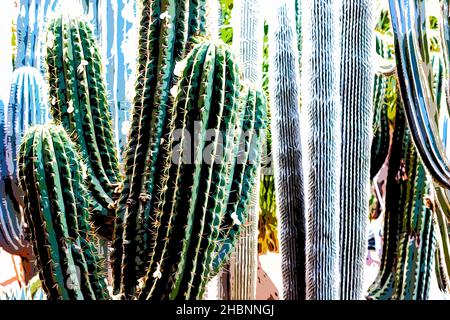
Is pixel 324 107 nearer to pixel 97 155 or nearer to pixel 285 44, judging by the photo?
pixel 285 44

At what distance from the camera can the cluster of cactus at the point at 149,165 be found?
165 centimetres

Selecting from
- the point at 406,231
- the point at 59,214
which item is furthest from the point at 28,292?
the point at 406,231

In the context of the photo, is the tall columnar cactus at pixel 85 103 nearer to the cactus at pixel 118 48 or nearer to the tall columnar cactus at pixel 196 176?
the cactus at pixel 118 48

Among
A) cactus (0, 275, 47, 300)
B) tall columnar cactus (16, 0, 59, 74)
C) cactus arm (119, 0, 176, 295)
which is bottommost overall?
cactus (0, 275, 47, 300)

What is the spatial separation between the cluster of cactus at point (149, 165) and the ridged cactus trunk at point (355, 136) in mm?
319

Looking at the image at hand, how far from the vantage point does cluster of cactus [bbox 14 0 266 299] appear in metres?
1.65

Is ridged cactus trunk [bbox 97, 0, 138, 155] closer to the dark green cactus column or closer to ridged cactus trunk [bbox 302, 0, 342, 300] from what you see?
the dark green cactus column

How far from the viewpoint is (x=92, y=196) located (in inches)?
70.2

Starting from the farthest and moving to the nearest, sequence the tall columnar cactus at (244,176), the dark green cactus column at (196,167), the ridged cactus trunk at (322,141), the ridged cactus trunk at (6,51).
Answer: the ridged cactus trunk at (6,51) → the ridged cactus trunk at (322,141) → the tall columnar cactus at (244,176) → the dark green cactus column at (196,167)

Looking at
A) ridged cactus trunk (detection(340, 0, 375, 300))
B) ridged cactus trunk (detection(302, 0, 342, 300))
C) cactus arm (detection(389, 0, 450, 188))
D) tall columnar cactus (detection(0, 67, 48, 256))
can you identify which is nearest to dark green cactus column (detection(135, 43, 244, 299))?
ridged cactus trunk (detection(302, 0, 342, 300))

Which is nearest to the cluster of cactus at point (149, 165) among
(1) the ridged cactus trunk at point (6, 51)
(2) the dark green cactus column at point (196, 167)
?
(2) the dark green cactus column at point (196, 167)

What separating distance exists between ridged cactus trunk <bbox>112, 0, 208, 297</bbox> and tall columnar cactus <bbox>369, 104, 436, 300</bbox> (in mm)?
865

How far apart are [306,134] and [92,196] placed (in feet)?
2.46
